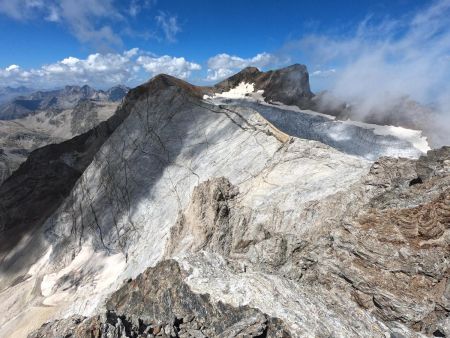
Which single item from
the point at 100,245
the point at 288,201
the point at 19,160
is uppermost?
the point at 288,201

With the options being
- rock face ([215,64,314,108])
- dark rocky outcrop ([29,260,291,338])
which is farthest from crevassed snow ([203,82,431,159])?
dark rocky outcrop ([29,260,291,338])

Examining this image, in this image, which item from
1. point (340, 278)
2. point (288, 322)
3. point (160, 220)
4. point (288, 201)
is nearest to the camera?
point (288, 322)

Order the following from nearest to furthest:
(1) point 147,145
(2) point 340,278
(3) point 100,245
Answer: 1. (2) point 340,278
2. (3) point 100,245
3. (1) point 147,145

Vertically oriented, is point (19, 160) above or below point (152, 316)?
below

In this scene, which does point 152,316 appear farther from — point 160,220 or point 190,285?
point 160,220

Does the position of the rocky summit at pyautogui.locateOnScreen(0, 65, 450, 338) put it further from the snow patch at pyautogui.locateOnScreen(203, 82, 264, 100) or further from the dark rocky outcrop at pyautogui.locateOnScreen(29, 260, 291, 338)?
the snow patch at pyautogui.locateOnScreen(203, 82, 264, 100)

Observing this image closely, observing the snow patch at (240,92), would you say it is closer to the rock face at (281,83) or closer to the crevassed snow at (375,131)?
the rock face at (281,83)

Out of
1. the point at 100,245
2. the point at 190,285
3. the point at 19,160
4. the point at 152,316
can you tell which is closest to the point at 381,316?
the point at 190,285

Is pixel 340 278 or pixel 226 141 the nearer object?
pixel 340 278

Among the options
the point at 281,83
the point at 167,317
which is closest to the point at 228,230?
the point at 167,317
